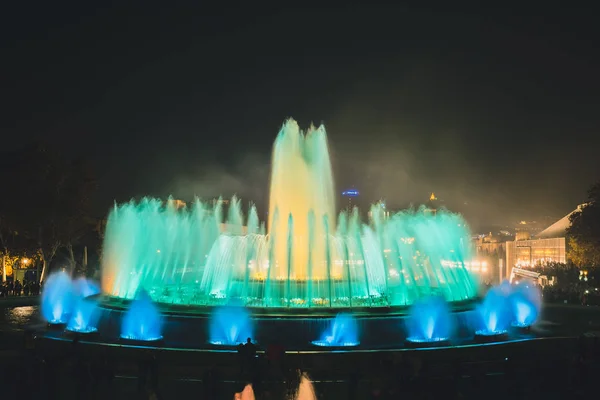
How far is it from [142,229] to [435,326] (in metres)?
19.6

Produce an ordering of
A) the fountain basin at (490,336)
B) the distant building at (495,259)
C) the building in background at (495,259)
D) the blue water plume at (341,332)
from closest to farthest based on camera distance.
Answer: the blue water plume at (341,332)
the fountain basin at (490,336)
the building in background at (495,259)
the distant building at (495,259)

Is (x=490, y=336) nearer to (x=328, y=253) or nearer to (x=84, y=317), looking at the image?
(x=328, y=253)

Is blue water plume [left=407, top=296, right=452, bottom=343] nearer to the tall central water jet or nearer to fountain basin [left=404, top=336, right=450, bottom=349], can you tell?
fountain basin [left=404, top=336, right=450, bottom=349]

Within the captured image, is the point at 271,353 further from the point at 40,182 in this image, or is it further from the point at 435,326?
the point at 40,182

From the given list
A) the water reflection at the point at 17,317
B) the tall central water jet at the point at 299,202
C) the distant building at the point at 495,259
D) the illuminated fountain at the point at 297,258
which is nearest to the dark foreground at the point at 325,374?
the illuminated fountain at the point at 297,258

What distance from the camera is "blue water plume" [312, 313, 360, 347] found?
17.5 meters

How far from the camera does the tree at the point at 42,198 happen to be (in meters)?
42.4

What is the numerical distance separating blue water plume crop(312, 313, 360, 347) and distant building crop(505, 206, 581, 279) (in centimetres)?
5449

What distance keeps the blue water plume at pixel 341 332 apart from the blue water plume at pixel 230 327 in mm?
2147

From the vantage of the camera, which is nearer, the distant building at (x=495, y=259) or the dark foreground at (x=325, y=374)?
the dark foreground at (x=325, y=374)

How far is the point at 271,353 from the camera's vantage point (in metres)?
13.8

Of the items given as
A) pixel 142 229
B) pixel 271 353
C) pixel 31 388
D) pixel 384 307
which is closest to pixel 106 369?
pixel 31 388

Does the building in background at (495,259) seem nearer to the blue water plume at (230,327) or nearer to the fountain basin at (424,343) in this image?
the fountain basin at (424,343)

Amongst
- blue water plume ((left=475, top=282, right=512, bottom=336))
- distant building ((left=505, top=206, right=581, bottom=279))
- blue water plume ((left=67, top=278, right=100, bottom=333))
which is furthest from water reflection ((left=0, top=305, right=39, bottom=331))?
distant building ((left=505, top=206, right=581, bottom=279))
